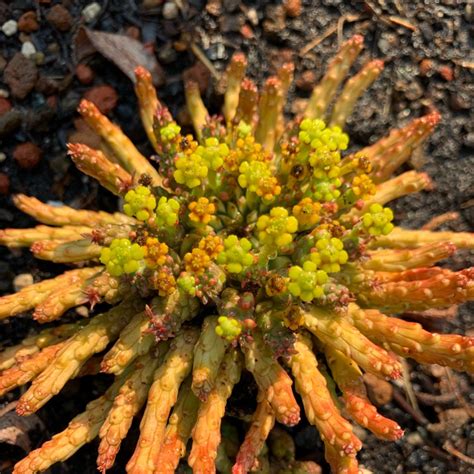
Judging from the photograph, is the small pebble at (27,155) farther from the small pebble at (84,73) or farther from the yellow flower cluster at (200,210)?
the yellow flower cluster at (200,210)

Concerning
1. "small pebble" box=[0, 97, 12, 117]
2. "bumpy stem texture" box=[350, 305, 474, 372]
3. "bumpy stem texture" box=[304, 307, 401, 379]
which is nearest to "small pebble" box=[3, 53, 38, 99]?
"small pebble" box=[0, 97, 12, 117]

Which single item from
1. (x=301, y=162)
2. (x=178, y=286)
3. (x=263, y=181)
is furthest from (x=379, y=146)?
(x=178, y=286)

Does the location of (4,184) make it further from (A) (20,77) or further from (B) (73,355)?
(B) (73,355)

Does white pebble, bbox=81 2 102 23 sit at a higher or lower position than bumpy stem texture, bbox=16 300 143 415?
higher

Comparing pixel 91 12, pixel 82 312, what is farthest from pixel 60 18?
pixel 82 312

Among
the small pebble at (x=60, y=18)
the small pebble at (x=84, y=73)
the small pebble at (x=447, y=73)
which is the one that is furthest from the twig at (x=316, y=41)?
the small pebble at (x=60, y=18)

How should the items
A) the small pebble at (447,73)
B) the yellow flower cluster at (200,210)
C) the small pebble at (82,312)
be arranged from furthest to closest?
1. the small pebble at (447,73)
2. the small pebble at (82,312)
3. the yellow flower cluster at (200,210)

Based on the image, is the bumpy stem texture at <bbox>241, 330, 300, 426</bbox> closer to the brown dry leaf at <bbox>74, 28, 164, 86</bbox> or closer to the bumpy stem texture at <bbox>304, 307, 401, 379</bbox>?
the bumpy stem texture at <bbox>304, 307, 401, 379</bbox>
